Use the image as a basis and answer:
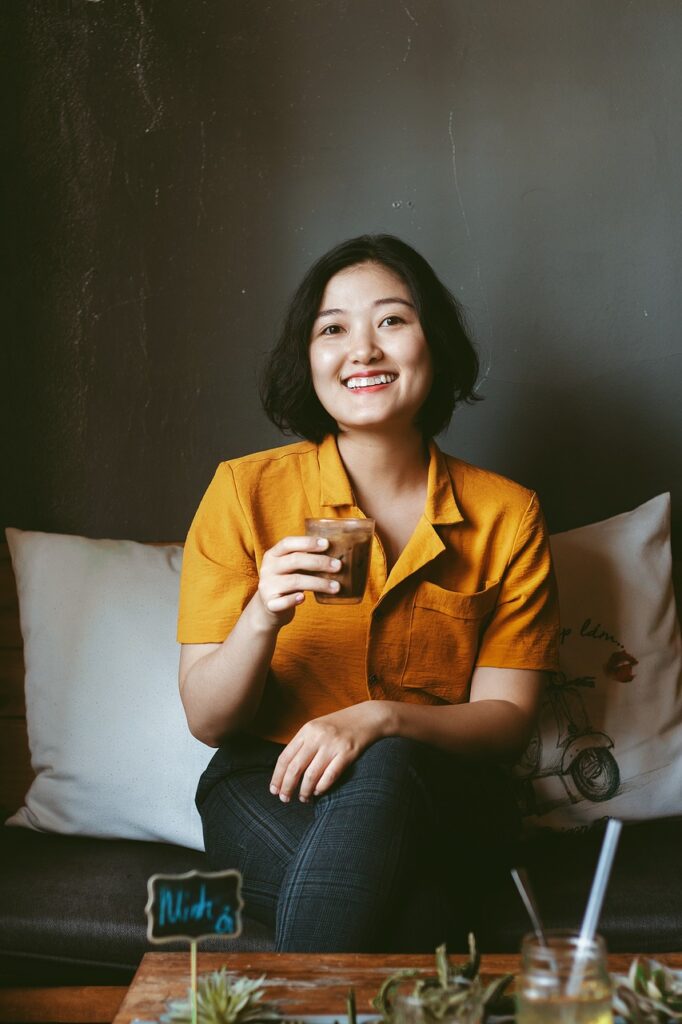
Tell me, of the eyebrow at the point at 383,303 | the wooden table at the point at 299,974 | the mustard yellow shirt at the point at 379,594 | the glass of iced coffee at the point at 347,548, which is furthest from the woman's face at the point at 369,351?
the wooden table at the point at 299,974

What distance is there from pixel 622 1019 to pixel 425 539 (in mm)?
893

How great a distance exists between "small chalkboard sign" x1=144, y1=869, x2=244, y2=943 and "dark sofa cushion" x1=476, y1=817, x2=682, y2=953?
0.69 m

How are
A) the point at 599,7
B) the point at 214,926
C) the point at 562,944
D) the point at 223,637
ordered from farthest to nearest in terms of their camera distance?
1. the point at 599,7
2. the point at 223,637
3. the point at 214,926
4. the point at 562,944

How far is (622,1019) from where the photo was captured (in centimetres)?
96

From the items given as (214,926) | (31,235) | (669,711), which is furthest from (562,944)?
(31,235)

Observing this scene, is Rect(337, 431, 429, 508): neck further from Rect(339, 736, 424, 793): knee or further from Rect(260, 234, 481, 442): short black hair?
Rect(339, 736, 424, 793): knee

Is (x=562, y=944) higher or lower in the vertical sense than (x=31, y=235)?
lower

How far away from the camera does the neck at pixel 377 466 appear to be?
1.84m

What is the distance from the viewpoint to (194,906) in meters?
0.93

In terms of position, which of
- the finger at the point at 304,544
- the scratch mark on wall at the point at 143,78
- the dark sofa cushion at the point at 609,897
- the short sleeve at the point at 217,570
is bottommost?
the dark sofa cushion at the point at 609,897

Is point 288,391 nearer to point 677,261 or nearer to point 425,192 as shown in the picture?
point 425,192

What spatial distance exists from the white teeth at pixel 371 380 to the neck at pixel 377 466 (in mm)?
117

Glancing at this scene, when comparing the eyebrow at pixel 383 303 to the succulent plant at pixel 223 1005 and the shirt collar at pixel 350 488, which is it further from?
the succulent plant at pixel 223 1005

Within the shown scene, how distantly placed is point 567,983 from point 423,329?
121 centimetres
